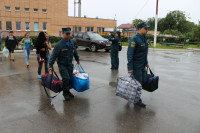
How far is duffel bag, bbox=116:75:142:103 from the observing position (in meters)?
4.24

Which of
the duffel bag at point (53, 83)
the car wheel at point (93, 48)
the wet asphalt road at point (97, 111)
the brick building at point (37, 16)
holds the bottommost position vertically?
the wet asphalt road at point (97, 111)

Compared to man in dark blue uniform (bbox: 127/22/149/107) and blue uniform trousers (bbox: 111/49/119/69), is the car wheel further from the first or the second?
man in dark blue uniform (bbox: 127/22/149/107)

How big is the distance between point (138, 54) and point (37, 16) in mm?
40602

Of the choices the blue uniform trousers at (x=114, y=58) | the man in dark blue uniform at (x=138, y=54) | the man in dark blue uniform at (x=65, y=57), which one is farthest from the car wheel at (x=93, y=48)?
the man in dark blue uniform at (x=138, y=54)

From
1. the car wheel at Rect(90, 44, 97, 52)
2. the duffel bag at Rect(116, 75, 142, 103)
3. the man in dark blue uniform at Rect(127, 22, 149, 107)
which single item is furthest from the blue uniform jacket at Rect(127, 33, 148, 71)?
the car wheel at Rect(90, 44, 97, 52)

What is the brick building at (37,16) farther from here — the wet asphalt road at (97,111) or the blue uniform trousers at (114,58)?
the wet asphalt road at (97,111)

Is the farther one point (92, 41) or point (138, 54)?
point (92, 41)

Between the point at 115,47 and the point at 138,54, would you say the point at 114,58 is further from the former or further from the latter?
the point at 138,54

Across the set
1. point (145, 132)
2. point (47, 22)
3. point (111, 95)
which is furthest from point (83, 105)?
point (47, 22)

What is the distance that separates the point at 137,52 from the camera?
4.57 m

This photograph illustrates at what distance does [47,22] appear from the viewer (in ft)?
138

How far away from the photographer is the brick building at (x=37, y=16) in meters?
39.0

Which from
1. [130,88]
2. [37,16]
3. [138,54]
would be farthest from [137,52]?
[37,16]

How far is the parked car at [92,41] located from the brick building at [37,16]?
20571 mm
